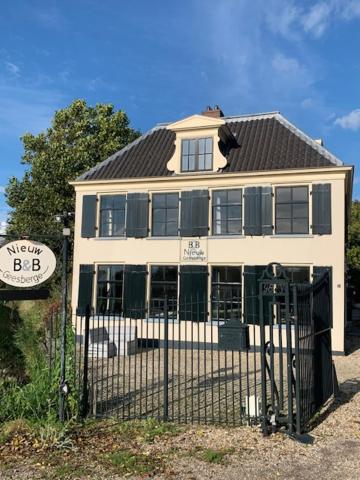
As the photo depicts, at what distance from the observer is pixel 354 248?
106ft

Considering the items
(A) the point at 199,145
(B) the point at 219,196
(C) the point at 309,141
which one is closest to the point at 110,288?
(B) the point at 219,196

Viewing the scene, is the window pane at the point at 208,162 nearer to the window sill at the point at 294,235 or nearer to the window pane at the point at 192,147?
the window pane at the point at 192,147

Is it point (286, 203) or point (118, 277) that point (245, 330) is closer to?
point (286, 203)

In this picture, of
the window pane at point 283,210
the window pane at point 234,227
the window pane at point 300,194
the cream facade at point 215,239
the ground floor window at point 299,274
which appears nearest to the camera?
the cream facade at point 215,239

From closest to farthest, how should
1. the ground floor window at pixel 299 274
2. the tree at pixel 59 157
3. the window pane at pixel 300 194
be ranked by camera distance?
1. the ground floor window at pixel 299 274
2. the window pane at pixel 300 194
3. the tree at pixel 59 157

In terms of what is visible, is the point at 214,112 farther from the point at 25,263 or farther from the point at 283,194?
the point at 25,263

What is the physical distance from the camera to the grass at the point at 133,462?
16.5 feet

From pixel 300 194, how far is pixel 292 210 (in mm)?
589

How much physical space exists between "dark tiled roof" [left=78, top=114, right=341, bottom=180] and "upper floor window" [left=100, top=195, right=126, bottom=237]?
0.87 meters

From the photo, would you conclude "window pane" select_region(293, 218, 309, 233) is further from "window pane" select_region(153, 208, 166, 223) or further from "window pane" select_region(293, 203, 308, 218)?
"window pane" select_region(153, 208, 166, 223)

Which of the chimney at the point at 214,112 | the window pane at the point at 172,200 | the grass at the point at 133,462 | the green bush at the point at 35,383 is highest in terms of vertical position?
the chimney at the point at 214,112

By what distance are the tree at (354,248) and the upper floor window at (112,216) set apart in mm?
20069

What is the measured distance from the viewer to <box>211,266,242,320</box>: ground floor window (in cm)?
1573

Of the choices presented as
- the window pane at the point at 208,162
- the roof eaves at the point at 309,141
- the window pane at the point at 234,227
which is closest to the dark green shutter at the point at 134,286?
the window pane at the point at 234,227
